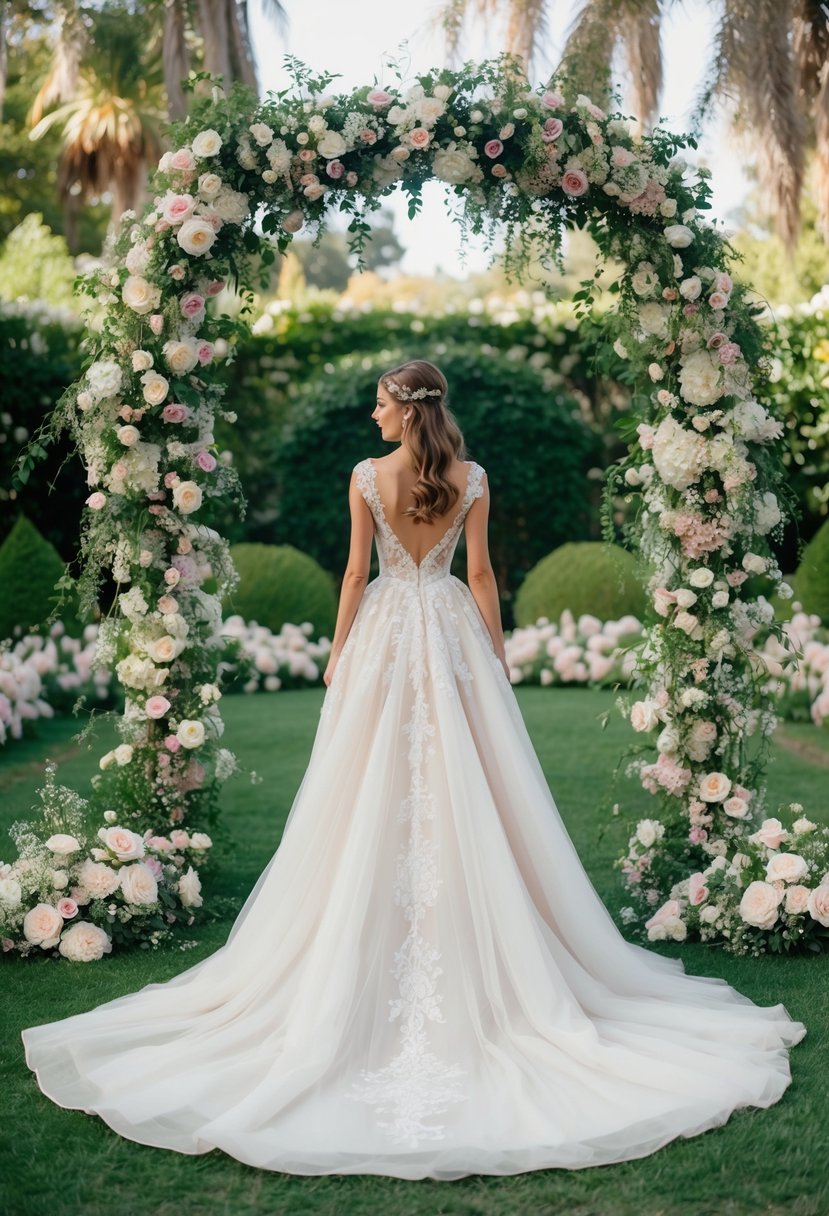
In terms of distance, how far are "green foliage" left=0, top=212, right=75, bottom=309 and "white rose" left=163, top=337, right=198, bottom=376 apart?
14.5 meters

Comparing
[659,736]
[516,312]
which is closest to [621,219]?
[659,736]

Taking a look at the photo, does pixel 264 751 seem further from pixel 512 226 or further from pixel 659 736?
pixel 512 226

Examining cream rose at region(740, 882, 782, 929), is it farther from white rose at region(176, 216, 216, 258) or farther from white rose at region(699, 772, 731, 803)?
white rose at region(176, 216, 216, 258)

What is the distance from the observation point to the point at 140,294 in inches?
199

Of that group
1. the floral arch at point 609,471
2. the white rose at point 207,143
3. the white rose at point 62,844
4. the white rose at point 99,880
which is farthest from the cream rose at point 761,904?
the white rose at point 207,143

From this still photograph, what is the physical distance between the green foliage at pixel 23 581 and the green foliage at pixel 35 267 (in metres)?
9.10

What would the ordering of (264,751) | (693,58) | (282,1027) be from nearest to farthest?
1. (282,1027)
2. (264,751)
3. (693,58)

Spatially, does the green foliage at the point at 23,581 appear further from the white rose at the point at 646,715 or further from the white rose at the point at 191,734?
the white rose at the point at 646,715

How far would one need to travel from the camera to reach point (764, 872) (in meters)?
4.85

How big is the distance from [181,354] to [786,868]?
3.12 m

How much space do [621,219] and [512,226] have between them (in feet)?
1.47

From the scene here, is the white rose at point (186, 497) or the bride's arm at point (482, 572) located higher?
the white rose at point (186, 497)

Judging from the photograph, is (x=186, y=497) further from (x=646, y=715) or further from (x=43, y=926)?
(x=646, y=715)

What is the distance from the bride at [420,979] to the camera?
10.7 ft
